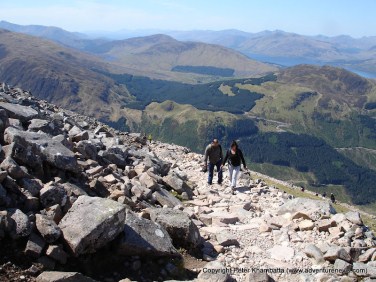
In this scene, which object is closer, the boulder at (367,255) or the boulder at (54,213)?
the boulder at (54,213)

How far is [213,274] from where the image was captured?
12141 mm

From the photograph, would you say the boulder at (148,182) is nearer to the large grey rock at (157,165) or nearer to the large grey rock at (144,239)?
the large grey rock at (157,165)

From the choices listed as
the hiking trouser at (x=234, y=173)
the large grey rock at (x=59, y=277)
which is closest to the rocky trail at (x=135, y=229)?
the large grey rock at (x=59, y=277)

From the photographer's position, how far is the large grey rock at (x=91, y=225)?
36.6ft

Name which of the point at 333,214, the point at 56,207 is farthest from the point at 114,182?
the point at 333,214

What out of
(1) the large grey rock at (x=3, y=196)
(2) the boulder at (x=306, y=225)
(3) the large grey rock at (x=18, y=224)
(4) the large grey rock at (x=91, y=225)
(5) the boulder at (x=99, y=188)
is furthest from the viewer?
(2) the boulder at (x=306, y=225)

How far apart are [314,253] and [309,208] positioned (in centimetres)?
510

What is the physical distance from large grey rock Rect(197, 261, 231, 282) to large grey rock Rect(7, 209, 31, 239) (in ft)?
17.2

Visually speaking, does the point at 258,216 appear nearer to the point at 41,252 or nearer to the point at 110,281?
the point at 110,281

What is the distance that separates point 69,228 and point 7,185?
2492 millimetres

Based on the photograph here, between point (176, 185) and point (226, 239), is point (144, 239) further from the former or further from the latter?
point (176, 185)

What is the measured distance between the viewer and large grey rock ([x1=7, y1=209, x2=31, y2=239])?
417 inches

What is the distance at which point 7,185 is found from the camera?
12.1 meters

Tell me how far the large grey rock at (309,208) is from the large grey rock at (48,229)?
12711mm
